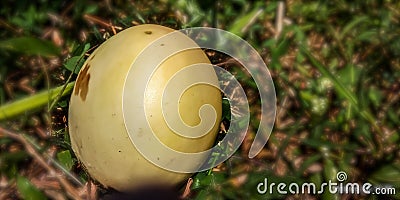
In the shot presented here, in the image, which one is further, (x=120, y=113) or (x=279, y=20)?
(x=279, y=20)

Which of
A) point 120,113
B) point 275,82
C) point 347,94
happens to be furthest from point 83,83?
point 347,94

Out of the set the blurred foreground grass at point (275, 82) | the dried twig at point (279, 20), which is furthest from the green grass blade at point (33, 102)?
the dried twig at point (279, 20)

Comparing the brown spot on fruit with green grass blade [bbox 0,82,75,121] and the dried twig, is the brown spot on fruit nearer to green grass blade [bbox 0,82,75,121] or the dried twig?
green grass blade [bbox 0,82,75,121]

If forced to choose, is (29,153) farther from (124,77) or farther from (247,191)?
(247,191)

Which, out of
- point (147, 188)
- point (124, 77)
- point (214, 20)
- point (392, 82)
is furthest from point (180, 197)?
point (392, 82)

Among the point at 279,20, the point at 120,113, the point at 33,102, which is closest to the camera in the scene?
the point at 120,113

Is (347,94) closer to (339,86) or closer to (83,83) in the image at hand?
(339,86)
